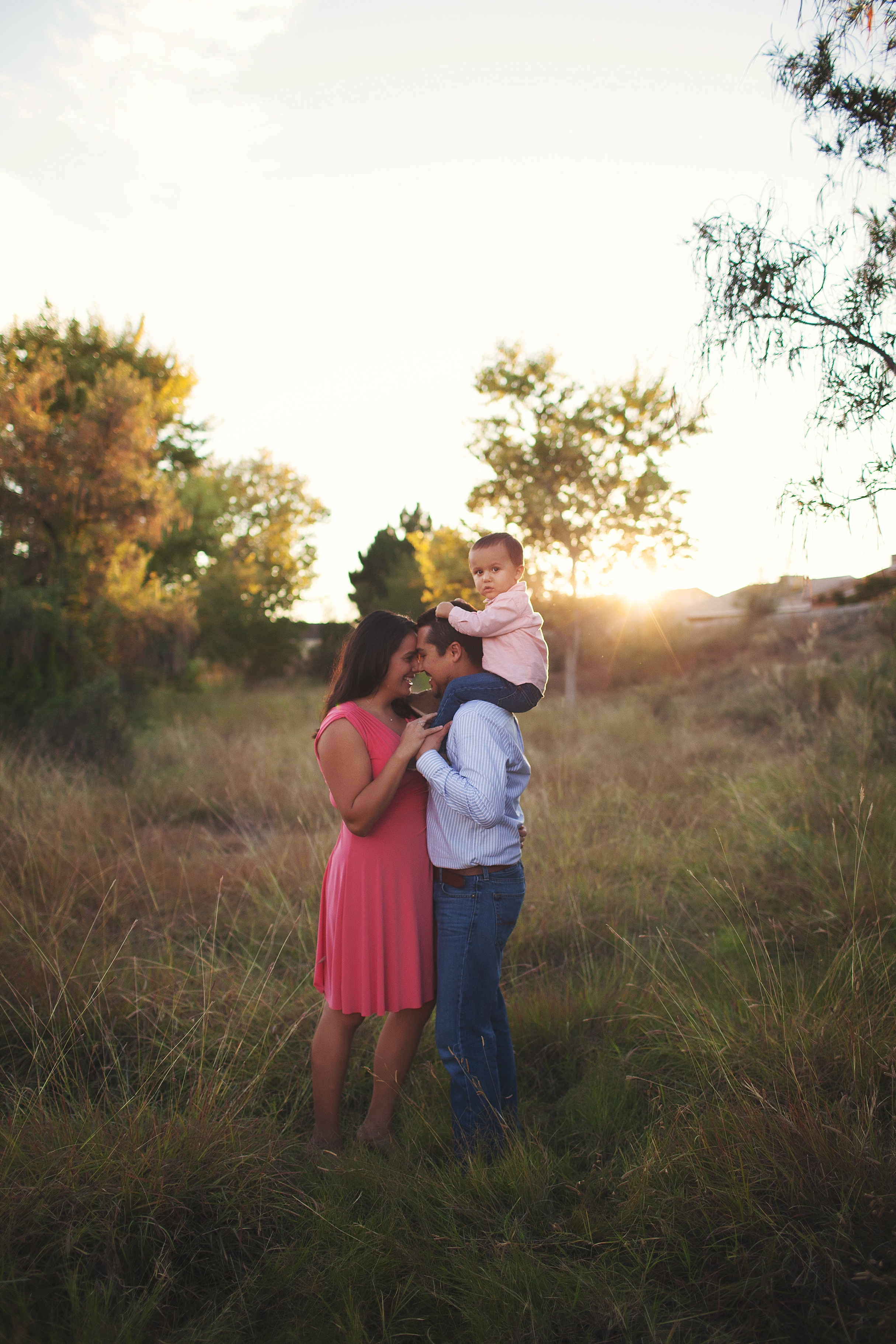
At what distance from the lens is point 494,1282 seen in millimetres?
1872

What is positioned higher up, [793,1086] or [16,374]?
[16,374]

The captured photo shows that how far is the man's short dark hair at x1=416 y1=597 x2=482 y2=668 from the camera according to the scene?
8.87 ft

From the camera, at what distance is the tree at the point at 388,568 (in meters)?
30.6

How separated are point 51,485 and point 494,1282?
1097 centimetres

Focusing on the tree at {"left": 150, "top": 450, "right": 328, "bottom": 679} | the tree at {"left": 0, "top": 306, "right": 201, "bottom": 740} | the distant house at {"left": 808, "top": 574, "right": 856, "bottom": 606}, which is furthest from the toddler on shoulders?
the tree at {"left": 150, "top": 450, "right": 328, "bottom": 679}

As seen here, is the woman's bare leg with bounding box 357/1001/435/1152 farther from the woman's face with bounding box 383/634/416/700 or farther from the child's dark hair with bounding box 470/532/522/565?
the child's dark hair with bounding box 470/532/522/565

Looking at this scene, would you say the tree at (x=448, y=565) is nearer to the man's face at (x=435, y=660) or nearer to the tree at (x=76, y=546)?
the tree at (x=76, y=546)

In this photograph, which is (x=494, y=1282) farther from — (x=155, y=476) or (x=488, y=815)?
(x=155, y=476)

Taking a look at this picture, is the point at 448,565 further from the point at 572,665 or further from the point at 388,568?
the point at 388,568

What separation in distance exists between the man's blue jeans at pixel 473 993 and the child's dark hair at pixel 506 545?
4.14ft

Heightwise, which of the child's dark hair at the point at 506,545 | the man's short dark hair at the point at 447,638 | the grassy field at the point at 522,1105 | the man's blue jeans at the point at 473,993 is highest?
the child's dark hair at the point at 506,545

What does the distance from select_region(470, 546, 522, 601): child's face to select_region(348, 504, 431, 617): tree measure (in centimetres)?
2713

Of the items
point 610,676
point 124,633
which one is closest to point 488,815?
point 124,633

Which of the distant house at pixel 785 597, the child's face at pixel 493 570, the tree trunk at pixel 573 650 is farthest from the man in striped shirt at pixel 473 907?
the tree trunk at pixel 573 650
